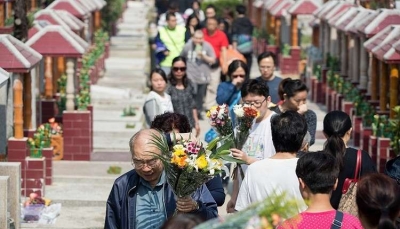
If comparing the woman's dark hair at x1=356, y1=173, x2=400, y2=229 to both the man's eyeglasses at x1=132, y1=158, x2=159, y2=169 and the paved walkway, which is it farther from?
the paved walkway

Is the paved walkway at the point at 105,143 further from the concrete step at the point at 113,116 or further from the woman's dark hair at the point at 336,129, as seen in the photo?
the woman's dark hair at the point at 336,129

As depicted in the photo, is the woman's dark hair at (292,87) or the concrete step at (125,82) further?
the concrete step at (125,82)

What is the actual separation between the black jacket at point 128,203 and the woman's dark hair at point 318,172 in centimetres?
73

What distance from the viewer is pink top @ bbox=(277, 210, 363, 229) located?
24.9 ft

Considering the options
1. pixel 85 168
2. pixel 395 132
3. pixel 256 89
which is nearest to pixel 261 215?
pixel 256 89

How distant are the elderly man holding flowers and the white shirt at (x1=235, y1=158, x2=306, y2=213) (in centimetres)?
64

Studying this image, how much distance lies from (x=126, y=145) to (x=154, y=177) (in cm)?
1174

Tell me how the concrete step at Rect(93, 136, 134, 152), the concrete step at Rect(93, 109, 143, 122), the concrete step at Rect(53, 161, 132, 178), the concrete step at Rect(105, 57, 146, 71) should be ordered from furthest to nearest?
the concrete step at Rect(105, 57, 146, 71)
the concrete step at Rect(93, 109, 143, 122)
the concrete step at Rect(93, 136, 134, 152)
the concrete step at Rect(53, 161, 132, 178)

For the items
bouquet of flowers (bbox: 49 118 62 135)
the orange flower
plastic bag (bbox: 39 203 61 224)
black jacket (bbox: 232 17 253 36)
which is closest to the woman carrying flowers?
the orange flower

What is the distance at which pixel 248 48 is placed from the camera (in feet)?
86.5

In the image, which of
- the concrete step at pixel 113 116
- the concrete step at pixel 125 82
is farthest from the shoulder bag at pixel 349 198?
the concrete step at pixel 125 82

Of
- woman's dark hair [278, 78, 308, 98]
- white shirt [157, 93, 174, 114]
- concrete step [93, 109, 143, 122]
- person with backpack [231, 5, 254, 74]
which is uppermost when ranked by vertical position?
person with backpack [231, 5, 254, 74]

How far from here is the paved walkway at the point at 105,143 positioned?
15754 millimetres

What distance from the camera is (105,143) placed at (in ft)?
66.1
